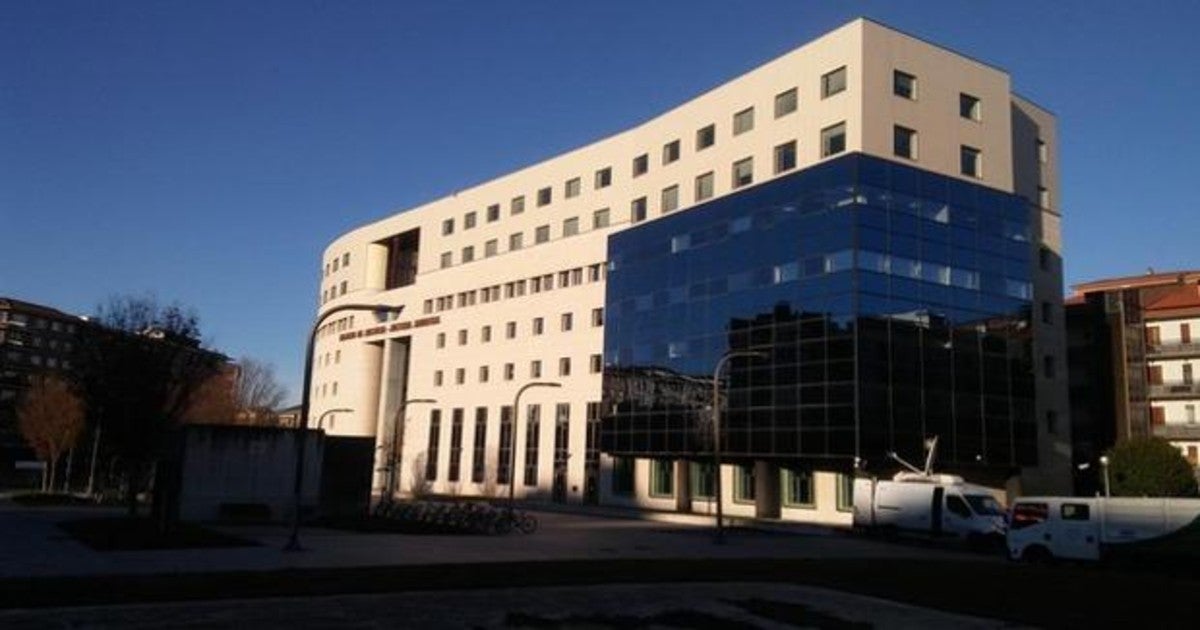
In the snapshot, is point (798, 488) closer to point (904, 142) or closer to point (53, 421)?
point (904, 142)

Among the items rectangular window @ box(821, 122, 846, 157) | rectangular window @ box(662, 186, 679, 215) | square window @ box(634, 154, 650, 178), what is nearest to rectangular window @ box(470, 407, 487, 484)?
square window @ box(634, 154, 650, 178)

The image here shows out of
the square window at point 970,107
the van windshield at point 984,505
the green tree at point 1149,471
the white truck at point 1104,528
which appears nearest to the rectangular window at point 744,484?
the van windshield at point 984,505

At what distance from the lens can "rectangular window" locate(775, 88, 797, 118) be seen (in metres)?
54.5

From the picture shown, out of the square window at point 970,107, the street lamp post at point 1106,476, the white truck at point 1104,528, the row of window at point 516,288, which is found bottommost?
the white truck at point 1104,528

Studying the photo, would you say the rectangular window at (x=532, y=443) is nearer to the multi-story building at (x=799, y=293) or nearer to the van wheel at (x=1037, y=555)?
the multi-story building at (x=799, y=293)

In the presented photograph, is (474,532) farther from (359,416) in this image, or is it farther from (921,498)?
(359,416)

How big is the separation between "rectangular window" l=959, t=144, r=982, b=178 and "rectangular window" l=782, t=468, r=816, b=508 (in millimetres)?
18081

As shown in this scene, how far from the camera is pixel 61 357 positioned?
128 metres

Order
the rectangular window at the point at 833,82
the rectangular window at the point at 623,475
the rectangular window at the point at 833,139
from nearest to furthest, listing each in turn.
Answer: the rectangular window at the point at 833,139, the rectangular window at the point at 833,82, the rectangular window at the point at 623,475

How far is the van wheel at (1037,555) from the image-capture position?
2978 centimetres

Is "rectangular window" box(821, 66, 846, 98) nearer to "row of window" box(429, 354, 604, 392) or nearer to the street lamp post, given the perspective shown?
"row of window" box(429, 354, 604, 392)

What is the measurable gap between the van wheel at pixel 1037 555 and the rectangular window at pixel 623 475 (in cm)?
3431

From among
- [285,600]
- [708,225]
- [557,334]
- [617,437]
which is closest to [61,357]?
[557,334]

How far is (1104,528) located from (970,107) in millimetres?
31644
